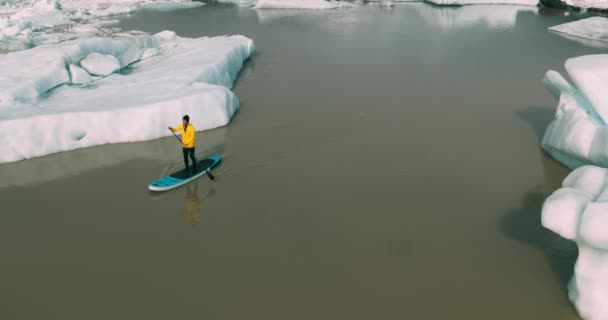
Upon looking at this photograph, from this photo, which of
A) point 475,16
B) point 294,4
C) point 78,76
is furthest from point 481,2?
point 78,76

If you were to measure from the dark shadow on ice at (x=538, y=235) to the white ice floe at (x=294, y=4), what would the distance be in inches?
1053

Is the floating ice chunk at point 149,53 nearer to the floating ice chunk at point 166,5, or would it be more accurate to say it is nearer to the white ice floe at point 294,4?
the white ice floe at point 294,4

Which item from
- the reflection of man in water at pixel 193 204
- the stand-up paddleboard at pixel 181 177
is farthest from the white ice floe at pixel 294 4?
the reflection of man in water at pixel 193 204

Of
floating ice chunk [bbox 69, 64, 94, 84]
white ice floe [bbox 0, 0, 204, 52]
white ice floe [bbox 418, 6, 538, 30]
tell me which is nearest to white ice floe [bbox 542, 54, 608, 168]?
floating ice chunk [bbox 69, 64, 94, 84]

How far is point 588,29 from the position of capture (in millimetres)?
24734

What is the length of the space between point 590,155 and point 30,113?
40.9ft

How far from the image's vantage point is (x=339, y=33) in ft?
85.1

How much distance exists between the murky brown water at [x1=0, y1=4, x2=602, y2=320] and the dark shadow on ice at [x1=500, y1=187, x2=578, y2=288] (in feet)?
0.11

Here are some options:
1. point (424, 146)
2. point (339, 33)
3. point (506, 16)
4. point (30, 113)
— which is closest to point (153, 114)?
point (30, 113)

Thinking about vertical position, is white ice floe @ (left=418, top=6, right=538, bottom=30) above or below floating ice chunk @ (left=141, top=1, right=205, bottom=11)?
below

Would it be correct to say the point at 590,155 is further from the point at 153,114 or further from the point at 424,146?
the point at 153,114

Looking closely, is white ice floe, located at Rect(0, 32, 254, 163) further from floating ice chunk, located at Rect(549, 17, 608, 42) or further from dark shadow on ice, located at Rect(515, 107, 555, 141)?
floating ice chunk, located at Rect(549, 17, 608, 42)

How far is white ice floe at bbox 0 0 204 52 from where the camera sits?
23972mm

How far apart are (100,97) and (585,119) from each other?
11858mm
